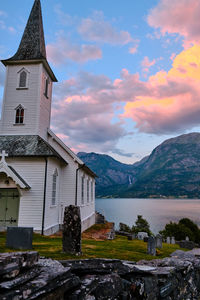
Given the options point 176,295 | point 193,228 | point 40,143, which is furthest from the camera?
point 193,228

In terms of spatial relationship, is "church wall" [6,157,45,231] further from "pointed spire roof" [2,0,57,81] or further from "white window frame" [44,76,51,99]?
"pointed spire roof" [2,0,57,81]

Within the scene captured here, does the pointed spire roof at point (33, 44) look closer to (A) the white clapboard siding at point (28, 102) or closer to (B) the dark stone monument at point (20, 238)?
(A) the white clapboard siding at point (28, 102)

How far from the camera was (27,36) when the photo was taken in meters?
24.6

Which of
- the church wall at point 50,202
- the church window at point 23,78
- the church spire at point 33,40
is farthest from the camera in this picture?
the church spire at point 33,40

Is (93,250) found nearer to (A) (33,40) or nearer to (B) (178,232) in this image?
(A) (33,40)

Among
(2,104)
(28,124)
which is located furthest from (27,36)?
(28,124)

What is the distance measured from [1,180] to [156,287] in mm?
14498

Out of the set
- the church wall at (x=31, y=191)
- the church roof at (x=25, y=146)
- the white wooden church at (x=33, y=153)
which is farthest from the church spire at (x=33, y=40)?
the church wall at (x=31, y=191)

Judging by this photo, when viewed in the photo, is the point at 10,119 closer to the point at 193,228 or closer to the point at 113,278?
the point at 113,278

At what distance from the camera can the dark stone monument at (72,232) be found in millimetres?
8734

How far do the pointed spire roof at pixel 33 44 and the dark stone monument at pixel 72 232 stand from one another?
1683 cm

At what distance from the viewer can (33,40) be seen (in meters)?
24.0

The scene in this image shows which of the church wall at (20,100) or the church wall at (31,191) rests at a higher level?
the church wall at (20,100)

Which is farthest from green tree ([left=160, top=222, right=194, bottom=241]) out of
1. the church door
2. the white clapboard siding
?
the church door
